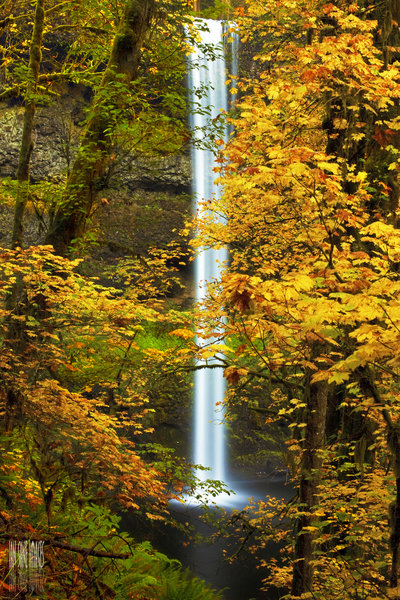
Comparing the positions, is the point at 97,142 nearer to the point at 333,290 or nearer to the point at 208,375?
the point at 333,290

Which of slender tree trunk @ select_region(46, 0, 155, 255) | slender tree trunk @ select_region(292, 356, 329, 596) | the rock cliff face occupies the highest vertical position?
the rock cliff face

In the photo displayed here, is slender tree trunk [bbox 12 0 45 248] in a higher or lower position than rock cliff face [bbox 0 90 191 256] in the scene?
lower

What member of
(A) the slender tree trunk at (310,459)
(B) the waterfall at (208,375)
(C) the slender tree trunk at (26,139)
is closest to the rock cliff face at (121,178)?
(B) the waterfall at (208,375)

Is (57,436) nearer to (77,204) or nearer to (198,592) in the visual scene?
(198,592)

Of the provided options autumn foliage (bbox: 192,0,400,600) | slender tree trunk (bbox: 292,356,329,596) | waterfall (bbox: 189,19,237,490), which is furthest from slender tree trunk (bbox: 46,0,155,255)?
waterfall (bbox: 189,19,237,490)

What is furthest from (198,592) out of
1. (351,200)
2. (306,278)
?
(351,200)

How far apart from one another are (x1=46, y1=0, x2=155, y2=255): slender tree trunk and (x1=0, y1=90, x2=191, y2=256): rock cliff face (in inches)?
493

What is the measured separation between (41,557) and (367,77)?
523 centimetres

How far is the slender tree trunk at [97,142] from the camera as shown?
7.55 m

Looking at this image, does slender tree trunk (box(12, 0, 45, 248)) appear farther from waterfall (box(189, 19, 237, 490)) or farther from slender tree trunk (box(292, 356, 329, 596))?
waterfall (box(189, 19, 237, 490))

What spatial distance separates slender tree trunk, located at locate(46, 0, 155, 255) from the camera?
7.55m

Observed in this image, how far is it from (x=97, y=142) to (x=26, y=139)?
4.43 feet

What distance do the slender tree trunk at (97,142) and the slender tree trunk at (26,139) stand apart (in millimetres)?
654

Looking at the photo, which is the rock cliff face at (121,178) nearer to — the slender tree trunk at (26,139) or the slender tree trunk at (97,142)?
the slender tree trunk at (26,139)
